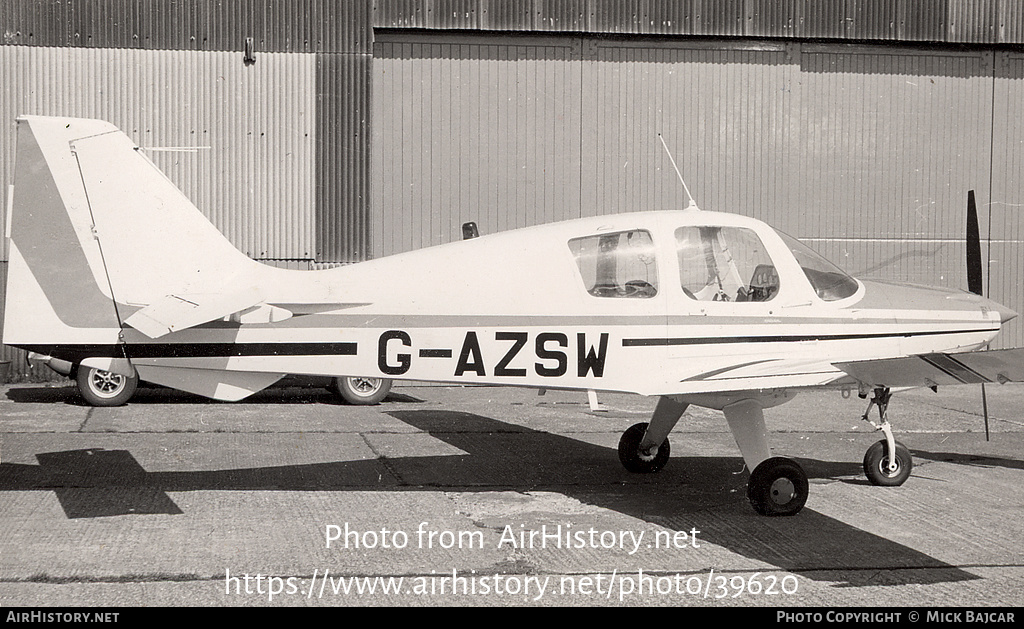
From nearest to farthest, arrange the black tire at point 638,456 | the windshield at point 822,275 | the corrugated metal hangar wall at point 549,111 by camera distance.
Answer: the windshield at point 822,275, the black tire at point 638,456, the corrugated metal hangar wall at point 549,111

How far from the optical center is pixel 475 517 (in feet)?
25.0

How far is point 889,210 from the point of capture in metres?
19.0

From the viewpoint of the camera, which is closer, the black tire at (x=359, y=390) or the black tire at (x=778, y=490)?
the black tire at (x=778, y=490)

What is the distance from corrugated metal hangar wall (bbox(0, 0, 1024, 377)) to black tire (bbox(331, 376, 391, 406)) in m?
3.61

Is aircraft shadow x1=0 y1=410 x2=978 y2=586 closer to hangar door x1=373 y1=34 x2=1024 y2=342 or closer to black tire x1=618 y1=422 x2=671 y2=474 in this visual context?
black tire x1=618 y1=422 x2=671 y2=474

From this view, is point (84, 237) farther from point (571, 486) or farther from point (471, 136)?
point (471, 136)

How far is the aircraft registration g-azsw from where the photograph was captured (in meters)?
7.14

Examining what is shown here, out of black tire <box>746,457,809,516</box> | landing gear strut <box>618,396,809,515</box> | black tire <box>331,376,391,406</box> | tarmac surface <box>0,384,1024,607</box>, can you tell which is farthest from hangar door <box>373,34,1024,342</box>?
black tire <box>746,457,809,516</box>

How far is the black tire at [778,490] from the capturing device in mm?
7750

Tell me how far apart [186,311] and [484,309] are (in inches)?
81.8

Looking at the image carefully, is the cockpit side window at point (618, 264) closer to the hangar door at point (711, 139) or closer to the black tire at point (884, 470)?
the black tire at point (884, 470)

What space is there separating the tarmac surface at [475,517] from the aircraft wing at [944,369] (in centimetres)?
106

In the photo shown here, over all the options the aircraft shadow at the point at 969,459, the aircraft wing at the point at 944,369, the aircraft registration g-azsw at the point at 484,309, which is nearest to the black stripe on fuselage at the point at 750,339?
the aircraft registration g-azsw at the point at 484,309
